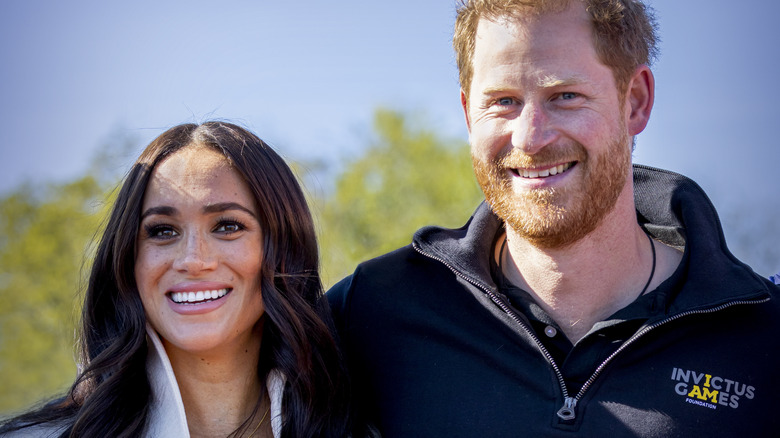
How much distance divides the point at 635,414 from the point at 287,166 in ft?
5.02

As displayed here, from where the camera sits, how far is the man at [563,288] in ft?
8.07

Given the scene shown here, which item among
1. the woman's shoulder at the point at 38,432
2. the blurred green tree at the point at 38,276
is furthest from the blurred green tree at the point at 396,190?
the woman's shoulder at the point at 38,432

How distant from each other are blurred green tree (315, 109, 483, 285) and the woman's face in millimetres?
14699

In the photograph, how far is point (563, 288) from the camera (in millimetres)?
2789

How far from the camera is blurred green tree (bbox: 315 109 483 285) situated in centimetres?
1897

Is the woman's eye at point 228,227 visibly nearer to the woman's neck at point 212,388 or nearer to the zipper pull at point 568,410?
the woman's neck at point 212,388

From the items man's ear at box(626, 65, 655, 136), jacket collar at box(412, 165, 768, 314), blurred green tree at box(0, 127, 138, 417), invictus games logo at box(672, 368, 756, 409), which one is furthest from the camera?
blurred green tree at box(0, 127, 138, 417)

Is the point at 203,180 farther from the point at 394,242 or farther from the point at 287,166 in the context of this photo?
the point at 394,242

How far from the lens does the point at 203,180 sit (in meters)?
2.64

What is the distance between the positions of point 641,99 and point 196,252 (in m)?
1.78

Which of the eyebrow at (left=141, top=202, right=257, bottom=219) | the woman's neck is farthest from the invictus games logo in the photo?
the eyebrow at (left=141, top=202, right=257, bottom=219)

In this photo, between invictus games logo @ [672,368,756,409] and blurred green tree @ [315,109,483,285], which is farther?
blurred green tree @ [315,109,483,285]

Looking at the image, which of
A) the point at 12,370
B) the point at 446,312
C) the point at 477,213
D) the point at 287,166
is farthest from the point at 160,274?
the point at 12,370

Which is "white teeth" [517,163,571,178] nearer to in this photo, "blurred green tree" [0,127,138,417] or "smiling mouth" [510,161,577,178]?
"smiling mouth" [510,161,577,178]
